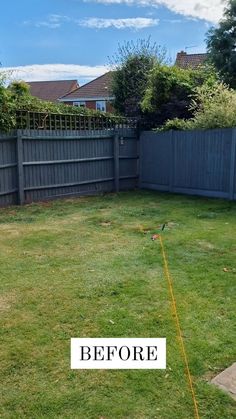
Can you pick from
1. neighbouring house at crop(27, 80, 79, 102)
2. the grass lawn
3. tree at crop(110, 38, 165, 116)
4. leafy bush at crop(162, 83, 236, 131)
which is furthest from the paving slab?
neighbouring house at crop(27, 80, 79, 102)

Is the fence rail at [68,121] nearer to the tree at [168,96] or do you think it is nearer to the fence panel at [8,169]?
the fence panel at [8,169]

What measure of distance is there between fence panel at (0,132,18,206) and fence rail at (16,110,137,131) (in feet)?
1.47

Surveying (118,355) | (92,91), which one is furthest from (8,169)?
(92,91)

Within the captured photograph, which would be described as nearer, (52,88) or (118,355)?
(118,355)

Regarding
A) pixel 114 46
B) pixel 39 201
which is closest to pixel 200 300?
pixel 39 201

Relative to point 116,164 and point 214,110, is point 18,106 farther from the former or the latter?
point 214,110

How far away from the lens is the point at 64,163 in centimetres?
952

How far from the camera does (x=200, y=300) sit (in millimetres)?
3621

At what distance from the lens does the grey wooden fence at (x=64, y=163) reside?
8391mm

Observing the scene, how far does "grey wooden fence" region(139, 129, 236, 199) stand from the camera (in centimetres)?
920

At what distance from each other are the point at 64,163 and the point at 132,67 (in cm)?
935

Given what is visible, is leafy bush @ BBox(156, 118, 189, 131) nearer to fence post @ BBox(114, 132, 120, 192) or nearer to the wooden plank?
fence post @ BBox(114, 132, 120, 192)

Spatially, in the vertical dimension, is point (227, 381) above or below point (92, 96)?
below

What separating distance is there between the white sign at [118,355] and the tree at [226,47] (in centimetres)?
1394
